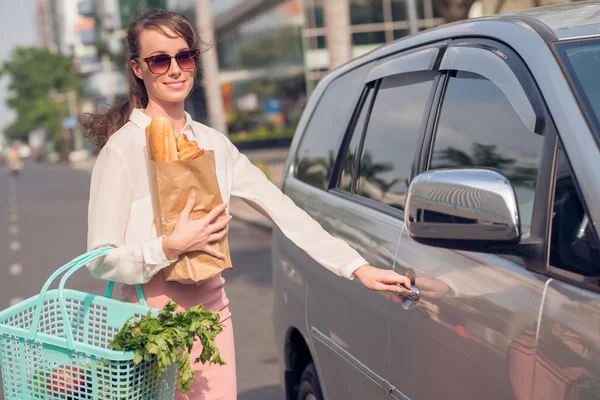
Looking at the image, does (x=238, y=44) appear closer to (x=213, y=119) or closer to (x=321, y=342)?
(x=213, y=119)

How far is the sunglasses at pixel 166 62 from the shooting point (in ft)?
9.66

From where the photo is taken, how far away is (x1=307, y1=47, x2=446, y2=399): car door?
3100 millimetres

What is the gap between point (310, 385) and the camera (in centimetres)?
392

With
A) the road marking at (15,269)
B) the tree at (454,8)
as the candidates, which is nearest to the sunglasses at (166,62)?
the tree at (454,8)

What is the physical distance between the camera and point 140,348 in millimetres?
2395

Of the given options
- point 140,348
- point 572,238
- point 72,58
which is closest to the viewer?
point 572,238

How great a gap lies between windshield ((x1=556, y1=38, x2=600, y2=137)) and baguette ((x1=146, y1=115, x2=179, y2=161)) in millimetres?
1023

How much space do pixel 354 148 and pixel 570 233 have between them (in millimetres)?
1816

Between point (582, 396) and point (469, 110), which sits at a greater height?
point (469, 110)

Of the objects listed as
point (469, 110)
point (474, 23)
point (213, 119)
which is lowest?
point (213, 119)

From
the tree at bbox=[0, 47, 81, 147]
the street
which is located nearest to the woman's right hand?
the street

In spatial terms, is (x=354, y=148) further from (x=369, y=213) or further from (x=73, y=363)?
(x=73, y=363)

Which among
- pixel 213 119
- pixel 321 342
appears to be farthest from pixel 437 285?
pixel 213 119

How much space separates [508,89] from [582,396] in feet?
2.92
